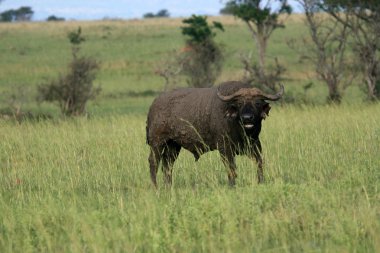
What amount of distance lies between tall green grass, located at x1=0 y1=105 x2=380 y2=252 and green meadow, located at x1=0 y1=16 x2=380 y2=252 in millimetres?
14

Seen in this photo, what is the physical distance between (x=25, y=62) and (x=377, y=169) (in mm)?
37238

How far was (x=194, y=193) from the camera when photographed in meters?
7.78

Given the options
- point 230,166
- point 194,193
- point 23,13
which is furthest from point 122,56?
point 23,13

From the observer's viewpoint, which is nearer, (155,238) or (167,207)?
(155,238)

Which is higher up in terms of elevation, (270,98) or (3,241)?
(270,98)

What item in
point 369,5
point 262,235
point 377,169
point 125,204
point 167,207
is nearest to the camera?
point 262,235

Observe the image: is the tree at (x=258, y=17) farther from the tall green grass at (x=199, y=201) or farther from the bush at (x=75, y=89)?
the tall green grass at (x=199, y=201)

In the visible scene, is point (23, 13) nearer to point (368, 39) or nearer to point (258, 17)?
point (258, 17)

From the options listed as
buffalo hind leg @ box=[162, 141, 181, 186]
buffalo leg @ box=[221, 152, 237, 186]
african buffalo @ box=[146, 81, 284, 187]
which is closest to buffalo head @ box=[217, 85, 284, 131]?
african buffalo @ box=[146, 81, 284, 187]

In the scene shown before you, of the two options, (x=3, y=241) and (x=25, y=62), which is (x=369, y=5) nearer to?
(x=3, y=241)

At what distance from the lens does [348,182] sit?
765cm

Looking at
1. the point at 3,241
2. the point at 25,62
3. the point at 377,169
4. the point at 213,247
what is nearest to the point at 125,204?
the point at 3,241

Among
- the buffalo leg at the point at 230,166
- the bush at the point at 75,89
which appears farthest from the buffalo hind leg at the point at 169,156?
the bush at the point at 75,89

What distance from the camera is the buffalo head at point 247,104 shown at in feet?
28.5
